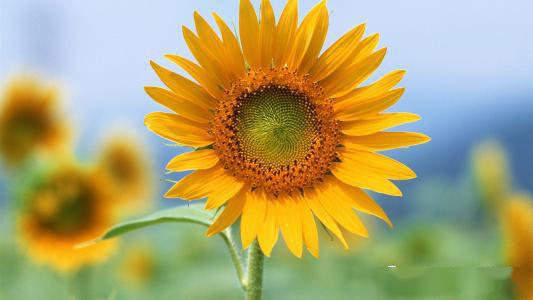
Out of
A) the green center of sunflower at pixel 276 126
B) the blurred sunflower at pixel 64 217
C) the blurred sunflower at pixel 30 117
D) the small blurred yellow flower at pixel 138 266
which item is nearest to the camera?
the green center of sunflower at pixel 276 126

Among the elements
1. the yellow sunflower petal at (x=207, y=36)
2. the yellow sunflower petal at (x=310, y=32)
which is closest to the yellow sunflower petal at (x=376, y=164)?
the yellow sunflower petal at (x=310, y=32)

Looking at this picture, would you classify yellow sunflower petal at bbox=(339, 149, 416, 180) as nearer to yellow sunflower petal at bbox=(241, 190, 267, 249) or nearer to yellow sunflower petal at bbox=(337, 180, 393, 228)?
yellow sunflower petal at bbox=(337, 180, 393, 228)

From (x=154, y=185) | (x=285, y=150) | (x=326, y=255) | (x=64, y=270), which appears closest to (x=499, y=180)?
(x=326, y=255)

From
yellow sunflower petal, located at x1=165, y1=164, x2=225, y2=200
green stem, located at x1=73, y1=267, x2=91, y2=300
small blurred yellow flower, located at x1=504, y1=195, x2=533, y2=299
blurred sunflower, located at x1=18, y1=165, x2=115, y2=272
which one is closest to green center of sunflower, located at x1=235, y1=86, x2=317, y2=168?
yellow sunflower petal, located at x1=165, y1=164, x2=225, y2=200

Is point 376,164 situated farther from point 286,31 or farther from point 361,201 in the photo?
point 286,31

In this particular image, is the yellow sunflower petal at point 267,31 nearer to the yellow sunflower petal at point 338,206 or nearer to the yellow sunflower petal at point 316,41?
the yellow sunflower petal at point 316,41

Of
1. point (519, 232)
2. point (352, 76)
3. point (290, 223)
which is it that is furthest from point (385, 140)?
point (519, 232)
